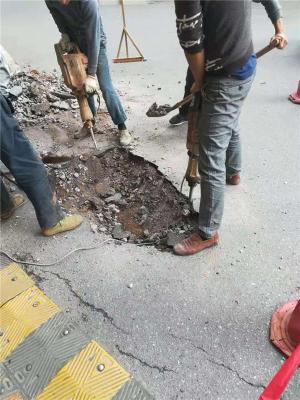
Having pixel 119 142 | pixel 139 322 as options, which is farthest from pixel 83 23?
pixel 139 322

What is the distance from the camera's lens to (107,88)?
11.5 ft

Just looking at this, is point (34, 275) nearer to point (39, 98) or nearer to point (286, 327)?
point (286, 327)

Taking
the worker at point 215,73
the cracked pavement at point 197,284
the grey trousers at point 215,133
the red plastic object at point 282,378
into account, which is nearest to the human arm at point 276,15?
the worker at point 215,73

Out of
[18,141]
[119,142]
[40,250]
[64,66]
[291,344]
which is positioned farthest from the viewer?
[119,142]

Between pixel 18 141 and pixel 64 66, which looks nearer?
pixel 18 141

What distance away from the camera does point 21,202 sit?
3.04 metres

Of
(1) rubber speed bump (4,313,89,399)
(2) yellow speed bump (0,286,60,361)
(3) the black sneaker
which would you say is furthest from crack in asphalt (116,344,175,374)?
(3) the black sneaker

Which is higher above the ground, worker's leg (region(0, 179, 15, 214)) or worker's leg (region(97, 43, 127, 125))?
worker's leg (region(97, 43, 127, 125))

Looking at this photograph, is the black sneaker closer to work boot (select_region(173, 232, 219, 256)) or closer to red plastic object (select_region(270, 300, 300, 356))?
work boot (select_region(173, 232, 219, 256))

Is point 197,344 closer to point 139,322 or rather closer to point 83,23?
point 139,322

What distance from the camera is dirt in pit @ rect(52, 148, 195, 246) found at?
2.77 meters

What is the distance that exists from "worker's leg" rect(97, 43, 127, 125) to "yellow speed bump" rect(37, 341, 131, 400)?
8.04ft

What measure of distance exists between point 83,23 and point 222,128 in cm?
170

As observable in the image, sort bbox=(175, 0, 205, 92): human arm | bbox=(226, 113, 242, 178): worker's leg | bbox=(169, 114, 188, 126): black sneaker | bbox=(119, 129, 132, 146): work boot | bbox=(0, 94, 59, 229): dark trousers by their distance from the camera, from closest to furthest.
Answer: bbox=(175, 0, 205, 92): human arm
bbox=(0, 94, 59, 229): dark trousers
bbox=(226, 113, 242, 178): worker's leg
bbox=(119, 129, 132, 146): work boot
bbox=(169, 114, 188, 126): black sneaker
